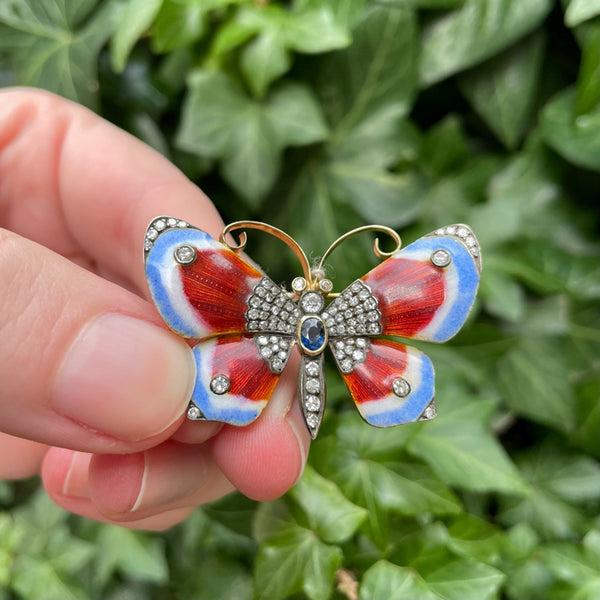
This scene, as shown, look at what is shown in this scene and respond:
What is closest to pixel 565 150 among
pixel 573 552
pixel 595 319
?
pixel 595 319

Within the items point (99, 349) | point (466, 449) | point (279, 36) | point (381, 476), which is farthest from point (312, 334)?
point (279, 36)

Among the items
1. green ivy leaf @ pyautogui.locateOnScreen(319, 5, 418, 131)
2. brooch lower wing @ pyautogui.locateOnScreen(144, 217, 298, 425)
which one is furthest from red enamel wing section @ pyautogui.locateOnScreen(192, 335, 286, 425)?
green ivy leaf @ pyautogui.locateOnScreen(319, 5, 418, 131)

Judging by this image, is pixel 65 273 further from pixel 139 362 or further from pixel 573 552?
pixel 573 552

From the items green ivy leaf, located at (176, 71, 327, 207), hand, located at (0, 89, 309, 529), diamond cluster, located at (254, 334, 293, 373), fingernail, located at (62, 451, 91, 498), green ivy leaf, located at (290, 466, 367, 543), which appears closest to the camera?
hand, located at (0, 89, 309, 529)

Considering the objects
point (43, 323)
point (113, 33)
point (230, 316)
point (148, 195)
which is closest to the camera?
point (43, 323)

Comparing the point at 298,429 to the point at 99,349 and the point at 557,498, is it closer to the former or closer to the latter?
the point at 99,349

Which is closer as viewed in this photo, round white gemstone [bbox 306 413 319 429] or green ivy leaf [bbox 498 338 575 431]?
round white gemstone [bbox 306 413 319 429]

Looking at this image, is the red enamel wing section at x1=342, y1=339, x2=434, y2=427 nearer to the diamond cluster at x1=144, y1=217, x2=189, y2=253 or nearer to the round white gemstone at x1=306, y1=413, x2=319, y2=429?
the round white gemstone at x1=306, y1=413, x2=319, y2=429
